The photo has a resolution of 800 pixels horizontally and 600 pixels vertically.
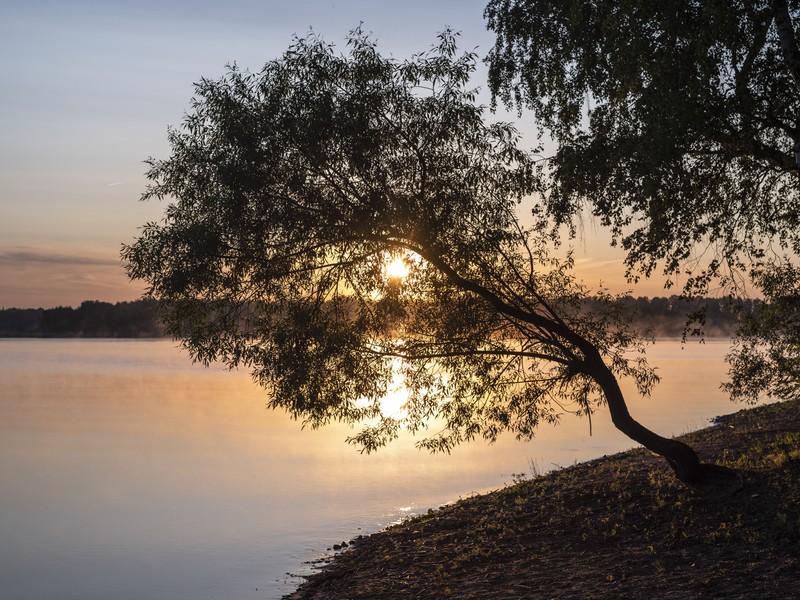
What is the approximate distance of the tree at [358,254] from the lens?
15492 mm

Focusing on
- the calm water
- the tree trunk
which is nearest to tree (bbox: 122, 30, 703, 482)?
the tree trunk

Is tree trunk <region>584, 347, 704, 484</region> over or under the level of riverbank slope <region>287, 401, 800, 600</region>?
over

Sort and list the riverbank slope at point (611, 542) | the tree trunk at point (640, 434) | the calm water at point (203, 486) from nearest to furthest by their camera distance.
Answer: the riverbank slope at point (611, 542) < the tree trunk at point (640, 434) < the calm water at point (203, 486)

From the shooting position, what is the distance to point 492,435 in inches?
696

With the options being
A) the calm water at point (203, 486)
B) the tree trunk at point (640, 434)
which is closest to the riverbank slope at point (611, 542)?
the tree trunk at point (640, 434)

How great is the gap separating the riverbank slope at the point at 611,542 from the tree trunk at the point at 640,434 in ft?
1.25

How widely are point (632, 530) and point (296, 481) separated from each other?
61.7 feet

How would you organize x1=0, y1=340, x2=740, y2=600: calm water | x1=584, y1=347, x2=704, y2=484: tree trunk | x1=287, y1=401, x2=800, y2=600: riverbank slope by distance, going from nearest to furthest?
x1=287, y1=401, x2=800, y2=600: riverbank slope
x1=584, y1=347, x2=704, y2=484: tree trunk
x1=0, y1=340, x2=740, y2=600: calm water

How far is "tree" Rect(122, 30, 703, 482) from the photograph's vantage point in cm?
1549

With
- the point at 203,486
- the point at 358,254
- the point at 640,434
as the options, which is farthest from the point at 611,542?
the point at 203,486

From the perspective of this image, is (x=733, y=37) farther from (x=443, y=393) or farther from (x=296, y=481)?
(x=296, y=481)

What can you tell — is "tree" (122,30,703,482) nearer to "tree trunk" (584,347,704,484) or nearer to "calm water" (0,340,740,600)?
"tree trunk" (584,347,704,484)

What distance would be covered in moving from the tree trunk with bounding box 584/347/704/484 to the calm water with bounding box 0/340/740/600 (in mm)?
→ 7514

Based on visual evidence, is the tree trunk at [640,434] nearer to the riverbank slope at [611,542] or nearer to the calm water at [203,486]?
the riverbank slope at [611,542]
